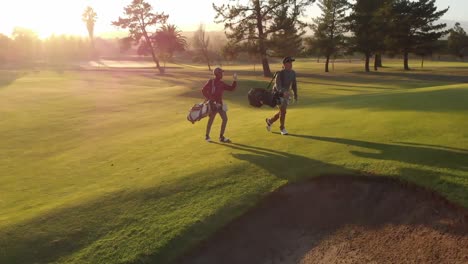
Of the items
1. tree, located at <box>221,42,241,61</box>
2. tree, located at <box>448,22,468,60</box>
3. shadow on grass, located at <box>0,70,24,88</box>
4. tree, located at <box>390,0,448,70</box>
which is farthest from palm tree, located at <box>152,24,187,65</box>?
tree, located at <box>448,22,468,60</box>

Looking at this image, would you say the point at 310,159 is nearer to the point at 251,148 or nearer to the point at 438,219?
the point at 251,148

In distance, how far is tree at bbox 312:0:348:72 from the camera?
211 ft

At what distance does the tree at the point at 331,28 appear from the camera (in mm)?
64250

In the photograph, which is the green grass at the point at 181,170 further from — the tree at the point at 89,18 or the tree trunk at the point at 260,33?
the tree at the point at 89,18

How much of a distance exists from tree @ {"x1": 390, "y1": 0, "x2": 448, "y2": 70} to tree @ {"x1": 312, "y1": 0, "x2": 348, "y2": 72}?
27.3ft

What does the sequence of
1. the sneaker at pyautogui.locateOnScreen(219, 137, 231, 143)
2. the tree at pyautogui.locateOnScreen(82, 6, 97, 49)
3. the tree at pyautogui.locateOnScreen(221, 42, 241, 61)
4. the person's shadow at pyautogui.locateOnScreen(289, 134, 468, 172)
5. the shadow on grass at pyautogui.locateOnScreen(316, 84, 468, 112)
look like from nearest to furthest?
1. the person's shadow at pyautogui.locateOnScreen(289, 134, 468, 172)
2. the sneaker at pyautogui.locateOnScreen(219, 137, 231, 143)
3. the shadow on grass at pyautogui.locateOnScreen(316, 84, 468, 112)
4. the tree at pyautogui.locateOnScreen(221, 42, 241, 61)
5. the tree at pyautogui.locateOnScreen(82, 6, 97, 49)

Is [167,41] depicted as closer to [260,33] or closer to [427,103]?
[260,33]

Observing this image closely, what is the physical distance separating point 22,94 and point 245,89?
2105 centimetres

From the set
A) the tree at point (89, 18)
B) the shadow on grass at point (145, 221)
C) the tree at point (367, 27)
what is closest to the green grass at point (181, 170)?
the shadow on grass at point (145, 221)

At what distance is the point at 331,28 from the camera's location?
65188 millimetres

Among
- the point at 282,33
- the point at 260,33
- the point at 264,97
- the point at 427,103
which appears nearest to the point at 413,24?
the point at 282,33

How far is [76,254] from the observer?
6398 mm

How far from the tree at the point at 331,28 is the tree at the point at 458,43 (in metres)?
36.6

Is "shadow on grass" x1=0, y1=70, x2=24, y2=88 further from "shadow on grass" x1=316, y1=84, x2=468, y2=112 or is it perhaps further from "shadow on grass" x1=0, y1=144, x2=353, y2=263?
"shadow on grass" x1=0, y1=144, x2=353, y2=263
